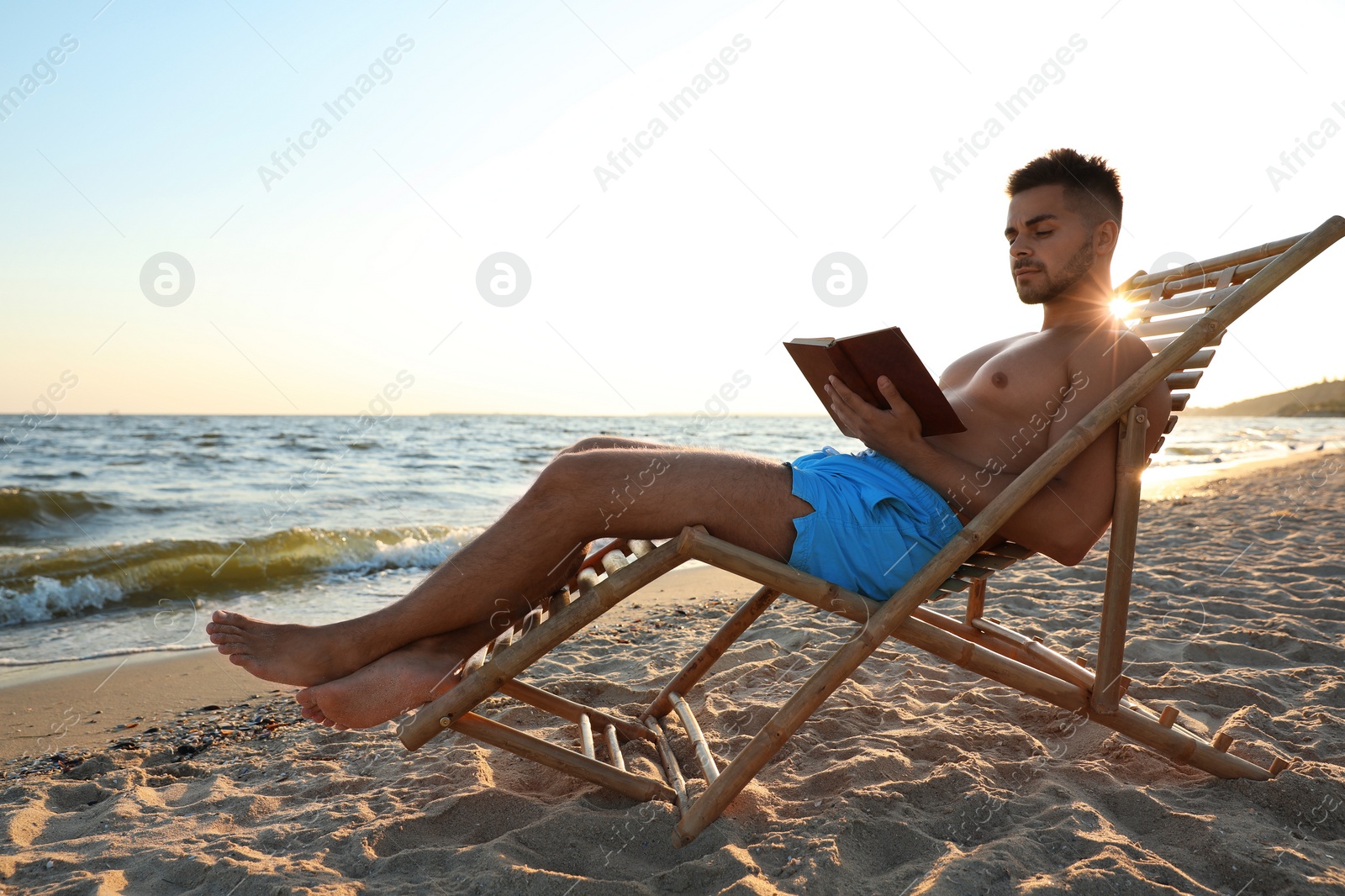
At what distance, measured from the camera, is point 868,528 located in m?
2.00

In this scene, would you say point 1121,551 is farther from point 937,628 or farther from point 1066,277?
point 1066,277

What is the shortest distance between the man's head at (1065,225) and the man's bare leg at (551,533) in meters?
1.08

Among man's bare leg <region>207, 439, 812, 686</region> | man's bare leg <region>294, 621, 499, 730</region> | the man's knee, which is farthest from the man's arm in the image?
man's bare leg <region>294, 621, 499, 730</region>

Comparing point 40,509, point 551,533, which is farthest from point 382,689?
point 40,509

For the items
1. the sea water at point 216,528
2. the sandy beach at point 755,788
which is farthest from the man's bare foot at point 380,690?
the sea water at point 216,528

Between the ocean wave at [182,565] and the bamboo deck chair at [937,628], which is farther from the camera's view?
the ocean wave at [182,565]

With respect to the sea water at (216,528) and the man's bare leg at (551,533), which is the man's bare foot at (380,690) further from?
the sea water at (216,528)

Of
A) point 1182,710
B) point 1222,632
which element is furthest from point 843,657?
point 1222,632

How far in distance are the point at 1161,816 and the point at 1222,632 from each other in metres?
1.86

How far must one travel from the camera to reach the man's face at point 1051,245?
236 cm

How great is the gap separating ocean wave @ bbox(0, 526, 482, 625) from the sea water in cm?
1

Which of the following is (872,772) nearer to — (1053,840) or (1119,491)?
(1053,840)

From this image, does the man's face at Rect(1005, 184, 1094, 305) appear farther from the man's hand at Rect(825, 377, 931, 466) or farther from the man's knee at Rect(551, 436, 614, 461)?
the man's knee at Rect(551, 436, 614, 461)

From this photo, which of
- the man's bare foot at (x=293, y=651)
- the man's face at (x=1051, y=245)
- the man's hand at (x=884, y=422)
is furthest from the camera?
the man's face at (x=1051, y=245)
